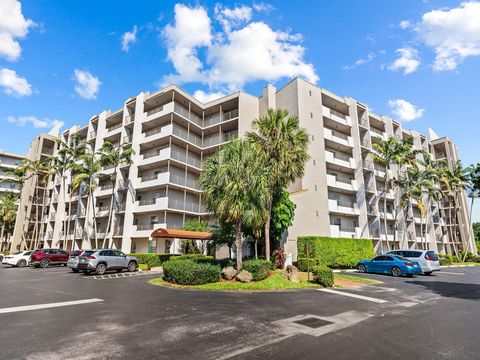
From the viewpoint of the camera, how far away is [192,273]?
48.5 feet

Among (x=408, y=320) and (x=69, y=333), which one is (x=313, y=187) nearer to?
(x=408, y=320)

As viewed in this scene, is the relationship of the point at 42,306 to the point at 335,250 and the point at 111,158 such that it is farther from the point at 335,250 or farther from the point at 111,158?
the point at 111,158

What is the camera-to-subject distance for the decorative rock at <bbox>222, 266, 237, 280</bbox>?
1579 centimetres

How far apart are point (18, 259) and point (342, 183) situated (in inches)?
1403

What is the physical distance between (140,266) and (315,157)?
21.6 metres

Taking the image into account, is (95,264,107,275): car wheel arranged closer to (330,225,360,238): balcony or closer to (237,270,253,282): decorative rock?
(237,270,253,282): decorative rock

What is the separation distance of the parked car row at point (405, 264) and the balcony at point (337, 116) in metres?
18.5

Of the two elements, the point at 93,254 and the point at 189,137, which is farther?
the point at 189,137

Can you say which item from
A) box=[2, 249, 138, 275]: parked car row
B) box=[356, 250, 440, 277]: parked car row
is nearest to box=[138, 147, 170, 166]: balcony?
box=[2, 249, 138, 275]: parked car row

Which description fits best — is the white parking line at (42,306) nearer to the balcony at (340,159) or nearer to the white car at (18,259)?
the white car at (18,259)

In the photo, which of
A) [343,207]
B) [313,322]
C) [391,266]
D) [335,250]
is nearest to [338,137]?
[343,207]

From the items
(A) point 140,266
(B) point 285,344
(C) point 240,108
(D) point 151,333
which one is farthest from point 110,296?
(C) point 240,108

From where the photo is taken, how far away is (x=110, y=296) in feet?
37.1

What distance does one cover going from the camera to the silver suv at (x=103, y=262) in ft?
64.9
